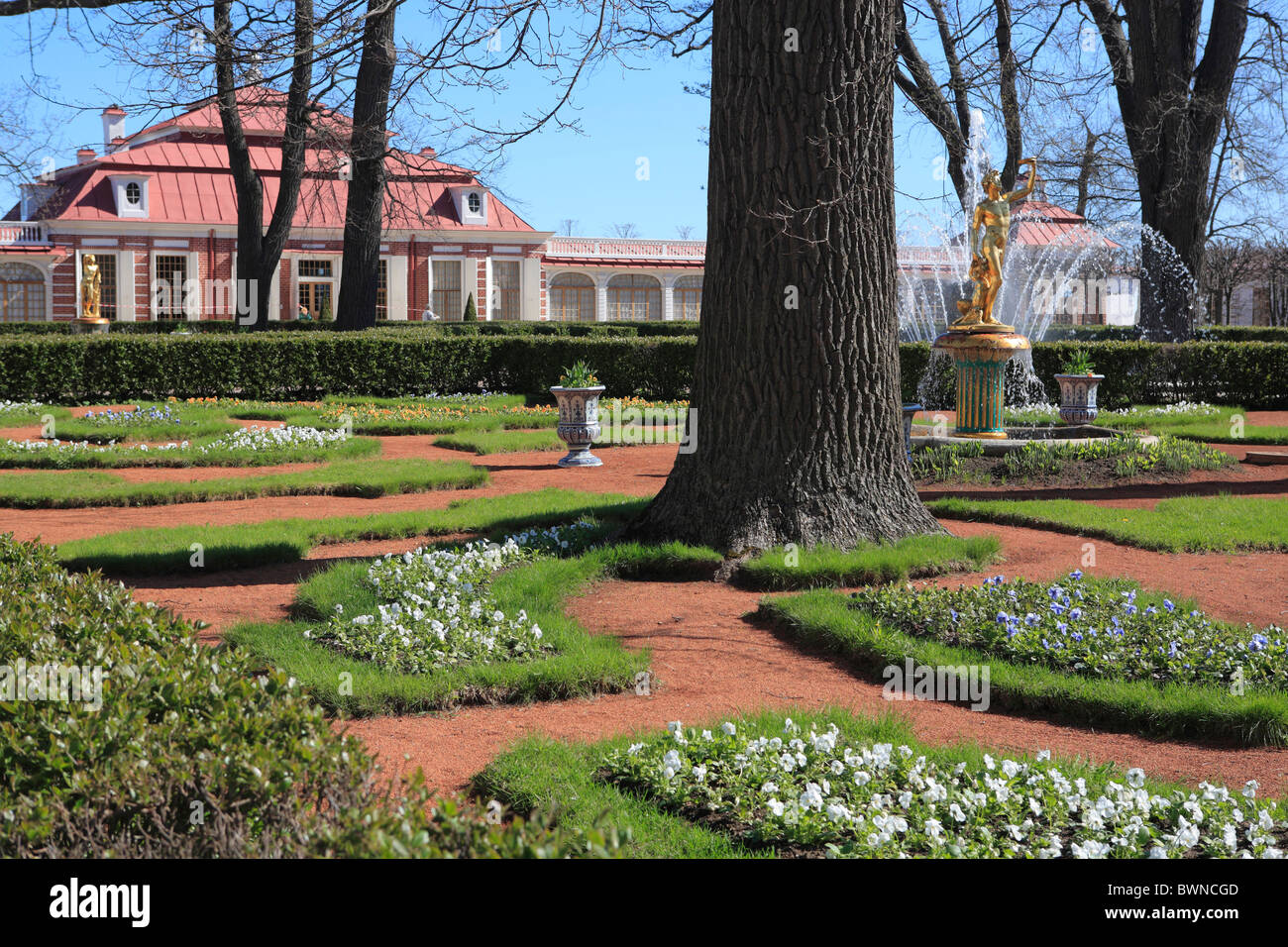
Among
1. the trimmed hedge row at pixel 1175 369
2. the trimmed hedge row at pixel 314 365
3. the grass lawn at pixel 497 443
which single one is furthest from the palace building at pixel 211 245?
the grass lawn at pixel 497 443

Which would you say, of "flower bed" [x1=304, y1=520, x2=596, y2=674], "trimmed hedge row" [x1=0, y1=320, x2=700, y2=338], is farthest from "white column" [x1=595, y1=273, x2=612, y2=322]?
"flower bed" [x1=304, y1=520, x2=596, y2=674]

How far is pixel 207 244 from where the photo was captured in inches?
1453

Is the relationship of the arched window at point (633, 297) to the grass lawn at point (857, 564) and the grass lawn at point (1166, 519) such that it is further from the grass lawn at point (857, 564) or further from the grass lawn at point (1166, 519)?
the grass lawn at point (857, 564)

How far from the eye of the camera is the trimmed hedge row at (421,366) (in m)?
17.1

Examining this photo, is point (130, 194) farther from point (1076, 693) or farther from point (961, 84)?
point (1076, 693)

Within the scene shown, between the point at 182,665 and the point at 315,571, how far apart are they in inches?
126

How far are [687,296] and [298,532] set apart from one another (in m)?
39.7

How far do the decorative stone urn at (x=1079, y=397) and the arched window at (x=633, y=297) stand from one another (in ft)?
104

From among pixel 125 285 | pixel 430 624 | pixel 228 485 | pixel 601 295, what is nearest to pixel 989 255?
pixel 228 485

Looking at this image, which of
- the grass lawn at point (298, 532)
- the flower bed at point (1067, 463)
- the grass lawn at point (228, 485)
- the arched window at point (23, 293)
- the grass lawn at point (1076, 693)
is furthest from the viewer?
the arched window at point (23, 293)

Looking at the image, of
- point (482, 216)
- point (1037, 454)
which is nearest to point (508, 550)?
point (1037, 454)

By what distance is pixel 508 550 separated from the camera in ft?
21.4

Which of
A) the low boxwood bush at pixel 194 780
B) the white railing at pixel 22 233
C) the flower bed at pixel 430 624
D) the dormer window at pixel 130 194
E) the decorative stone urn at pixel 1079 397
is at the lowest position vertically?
the flower bed at pixel 430 624
